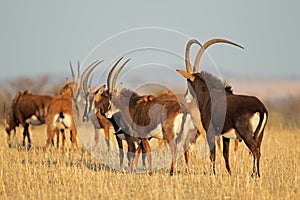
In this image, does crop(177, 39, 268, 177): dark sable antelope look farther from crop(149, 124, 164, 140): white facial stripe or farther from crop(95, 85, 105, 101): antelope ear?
crop(95, 85, 105, 101): antelope ear

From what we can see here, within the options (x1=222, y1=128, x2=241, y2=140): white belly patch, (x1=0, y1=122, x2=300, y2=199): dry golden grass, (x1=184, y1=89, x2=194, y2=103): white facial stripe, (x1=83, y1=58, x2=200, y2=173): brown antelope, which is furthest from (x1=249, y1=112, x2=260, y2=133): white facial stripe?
(x1=83, y1=58, x2=200, y2=173): brown antelope

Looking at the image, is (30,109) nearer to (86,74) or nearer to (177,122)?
(86,74)

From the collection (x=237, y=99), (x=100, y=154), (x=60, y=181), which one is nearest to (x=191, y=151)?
(x=100, y=154)

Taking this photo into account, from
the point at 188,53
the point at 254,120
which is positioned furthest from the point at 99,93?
the point at 254,120

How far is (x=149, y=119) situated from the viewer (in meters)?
12.1

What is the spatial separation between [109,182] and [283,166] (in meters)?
4.70

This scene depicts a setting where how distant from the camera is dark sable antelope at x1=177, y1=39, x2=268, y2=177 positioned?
35.0ft

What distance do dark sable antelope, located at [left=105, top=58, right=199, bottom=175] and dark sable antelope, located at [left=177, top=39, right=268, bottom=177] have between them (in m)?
0.61

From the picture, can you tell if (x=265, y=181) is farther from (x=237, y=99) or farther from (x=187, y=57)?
(x=187, y=57)

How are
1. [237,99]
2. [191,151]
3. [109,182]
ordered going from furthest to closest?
1. [191,151]
2. [237,99]
3. [109,182]

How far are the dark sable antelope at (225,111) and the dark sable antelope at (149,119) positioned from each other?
0.61 metres

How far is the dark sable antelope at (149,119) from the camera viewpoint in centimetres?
1184

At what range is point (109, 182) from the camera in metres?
10.4

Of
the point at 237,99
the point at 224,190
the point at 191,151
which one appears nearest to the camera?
the point at 224,190
